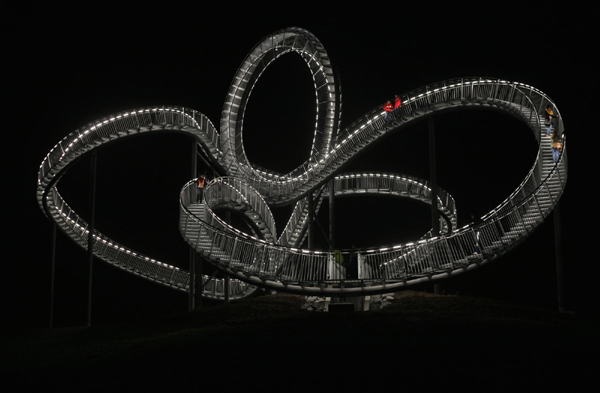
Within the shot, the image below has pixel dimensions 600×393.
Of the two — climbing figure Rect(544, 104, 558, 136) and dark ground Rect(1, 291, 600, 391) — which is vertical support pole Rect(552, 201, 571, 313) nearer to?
→ climbing figure Rect(544, 104, 558, 136)

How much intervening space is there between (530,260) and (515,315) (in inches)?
678

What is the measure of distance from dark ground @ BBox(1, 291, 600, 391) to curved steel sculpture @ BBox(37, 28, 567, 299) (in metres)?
1.87

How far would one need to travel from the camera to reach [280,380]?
420 inches

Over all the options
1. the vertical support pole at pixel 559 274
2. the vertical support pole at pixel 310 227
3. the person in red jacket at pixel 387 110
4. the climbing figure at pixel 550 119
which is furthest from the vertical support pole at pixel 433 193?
the vertical support pole at pixel 310 227

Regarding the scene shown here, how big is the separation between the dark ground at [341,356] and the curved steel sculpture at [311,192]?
6.13 ft

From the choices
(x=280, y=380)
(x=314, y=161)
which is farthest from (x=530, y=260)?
(x=280, y=380)

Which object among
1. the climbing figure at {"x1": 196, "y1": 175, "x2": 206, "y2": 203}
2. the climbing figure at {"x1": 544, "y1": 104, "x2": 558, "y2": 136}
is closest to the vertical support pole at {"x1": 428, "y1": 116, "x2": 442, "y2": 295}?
the climbing figure at {"x1": 544, "y1": 104, "x2": 558, "y2": 136}

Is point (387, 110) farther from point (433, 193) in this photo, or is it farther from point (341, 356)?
point (341, 356)

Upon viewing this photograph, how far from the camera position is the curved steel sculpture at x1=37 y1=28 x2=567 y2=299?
1872cm

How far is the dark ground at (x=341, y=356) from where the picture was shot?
34.1 feet

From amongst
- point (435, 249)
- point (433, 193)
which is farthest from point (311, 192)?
point (435, 249)

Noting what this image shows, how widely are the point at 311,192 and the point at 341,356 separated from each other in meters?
14.9

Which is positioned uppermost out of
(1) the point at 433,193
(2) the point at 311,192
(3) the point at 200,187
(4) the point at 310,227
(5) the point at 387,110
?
(5) the point at 387,110

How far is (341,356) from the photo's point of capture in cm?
1180
